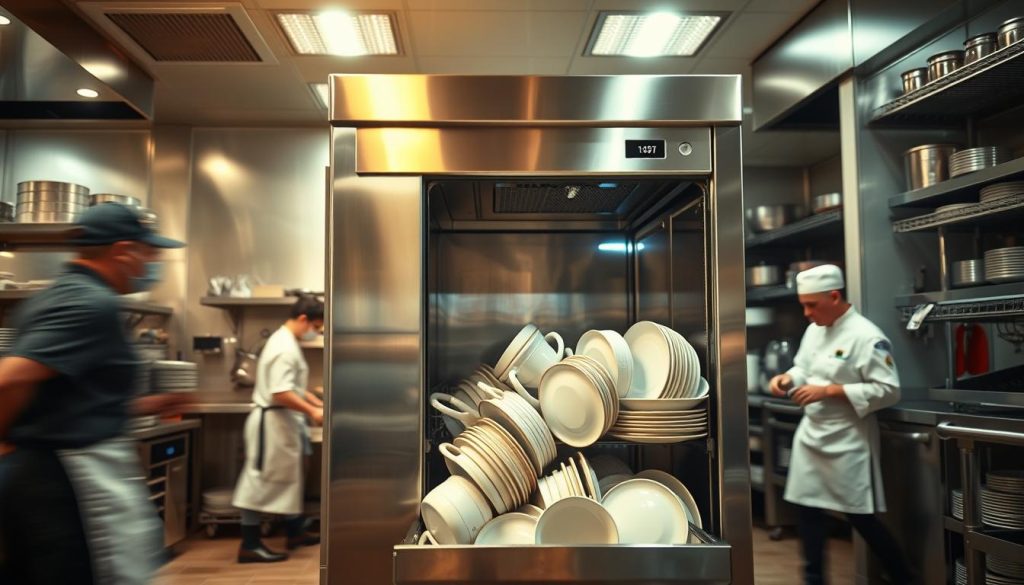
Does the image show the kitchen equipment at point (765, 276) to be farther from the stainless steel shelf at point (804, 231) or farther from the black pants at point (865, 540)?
the black pants at point (865, 540)

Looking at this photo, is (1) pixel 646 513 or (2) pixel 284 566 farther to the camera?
(2) pixel 284 566

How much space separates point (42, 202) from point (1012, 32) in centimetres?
448

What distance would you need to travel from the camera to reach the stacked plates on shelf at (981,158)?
261cm

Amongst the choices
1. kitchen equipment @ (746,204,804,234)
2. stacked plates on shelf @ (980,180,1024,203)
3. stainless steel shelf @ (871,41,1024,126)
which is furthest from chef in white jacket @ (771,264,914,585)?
kitchen equipment @ (746,204,804,234)

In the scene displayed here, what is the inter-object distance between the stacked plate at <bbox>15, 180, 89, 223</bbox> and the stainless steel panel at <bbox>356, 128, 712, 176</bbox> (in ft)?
10.3

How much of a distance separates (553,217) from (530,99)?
2.25 ft

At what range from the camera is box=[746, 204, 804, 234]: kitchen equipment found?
15.1ft

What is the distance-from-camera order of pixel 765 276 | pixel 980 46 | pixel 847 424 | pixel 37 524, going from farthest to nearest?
pixel 765 276
pixel 847 424
pixel 980 46
pixel 37 524

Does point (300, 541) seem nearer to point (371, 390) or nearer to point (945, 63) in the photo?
point (371, 390)

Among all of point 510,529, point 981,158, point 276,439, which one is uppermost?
point 981,158

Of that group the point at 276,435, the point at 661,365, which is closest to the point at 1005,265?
the point at 661,365

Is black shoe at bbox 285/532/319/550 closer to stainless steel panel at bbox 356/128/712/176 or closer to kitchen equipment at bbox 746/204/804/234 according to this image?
stainless steel panel at bbox 356/128/712/176

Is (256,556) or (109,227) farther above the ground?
(109,227)

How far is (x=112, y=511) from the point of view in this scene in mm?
1417
